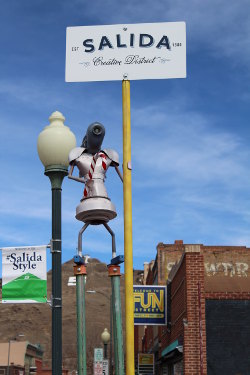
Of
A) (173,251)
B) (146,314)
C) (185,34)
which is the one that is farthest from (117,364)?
(173,251)

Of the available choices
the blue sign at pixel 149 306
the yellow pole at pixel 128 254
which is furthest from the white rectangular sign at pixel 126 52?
the blue sign at pixel 149 306

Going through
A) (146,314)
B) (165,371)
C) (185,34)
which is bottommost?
(165,371)

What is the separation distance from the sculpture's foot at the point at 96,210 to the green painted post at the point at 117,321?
2.19 ft

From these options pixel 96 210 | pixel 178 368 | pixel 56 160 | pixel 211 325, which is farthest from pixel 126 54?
pixel 178 368

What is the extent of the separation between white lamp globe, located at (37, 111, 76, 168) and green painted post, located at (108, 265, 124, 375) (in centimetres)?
193

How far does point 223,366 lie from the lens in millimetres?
18688

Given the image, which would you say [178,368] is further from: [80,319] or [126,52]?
[126,52]

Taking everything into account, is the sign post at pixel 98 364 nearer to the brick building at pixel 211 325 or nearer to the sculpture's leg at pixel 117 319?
the brick building at pixel 211 325

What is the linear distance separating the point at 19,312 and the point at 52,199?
493 ft

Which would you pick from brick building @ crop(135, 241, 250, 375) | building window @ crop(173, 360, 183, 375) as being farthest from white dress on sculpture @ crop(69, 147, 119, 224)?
building window @ crop(173, 360, 183, 375)

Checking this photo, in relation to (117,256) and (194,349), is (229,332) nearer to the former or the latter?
(194,349)

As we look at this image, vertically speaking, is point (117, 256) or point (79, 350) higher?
point (117, 256)

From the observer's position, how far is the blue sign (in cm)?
2439

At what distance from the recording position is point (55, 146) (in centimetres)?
1012
